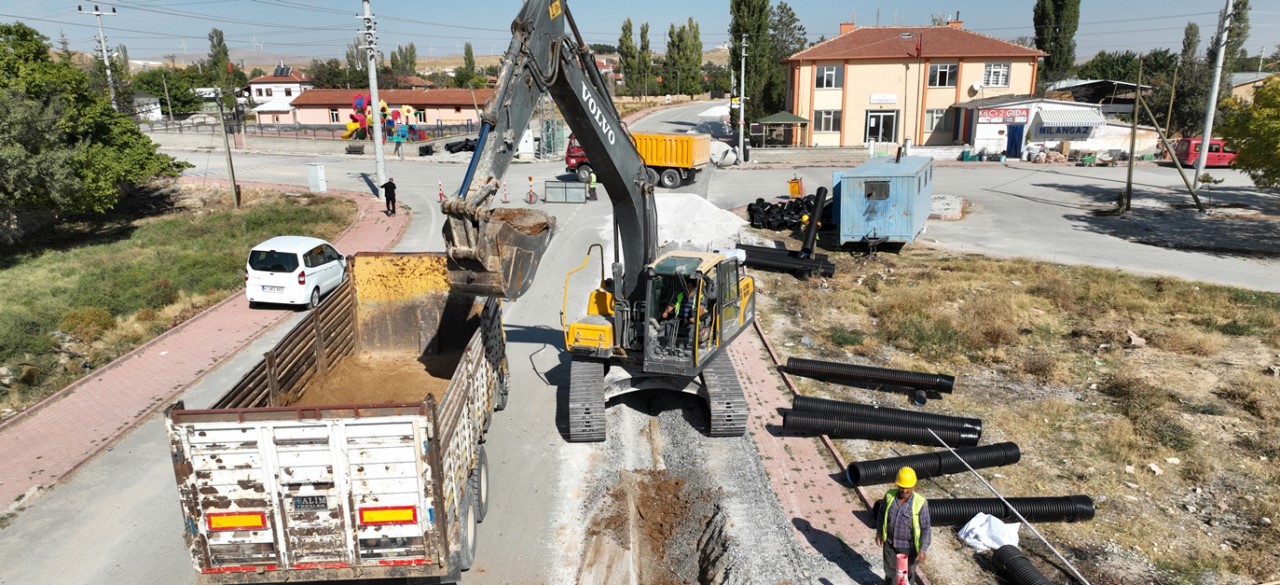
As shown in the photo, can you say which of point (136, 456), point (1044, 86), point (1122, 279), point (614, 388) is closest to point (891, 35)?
point (1044, 86)

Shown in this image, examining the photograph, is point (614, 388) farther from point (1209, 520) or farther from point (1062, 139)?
point (1062, 139)

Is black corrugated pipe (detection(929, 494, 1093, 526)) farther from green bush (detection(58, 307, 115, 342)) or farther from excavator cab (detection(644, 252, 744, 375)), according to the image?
green bush (detection(58, 307, 115, 342))

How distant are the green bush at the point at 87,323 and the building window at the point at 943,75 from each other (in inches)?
1826

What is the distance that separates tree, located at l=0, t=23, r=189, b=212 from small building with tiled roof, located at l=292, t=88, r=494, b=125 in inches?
1453

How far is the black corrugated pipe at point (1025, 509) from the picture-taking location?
345 inches

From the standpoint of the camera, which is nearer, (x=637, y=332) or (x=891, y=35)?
(x=637, y=332)

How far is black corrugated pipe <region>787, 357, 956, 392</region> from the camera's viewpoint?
12.6m

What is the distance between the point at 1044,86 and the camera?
208 feet

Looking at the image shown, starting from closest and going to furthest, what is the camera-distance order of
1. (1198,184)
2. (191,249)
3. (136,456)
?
1. (136,456)
2. (191,249)
3. (1198,184)

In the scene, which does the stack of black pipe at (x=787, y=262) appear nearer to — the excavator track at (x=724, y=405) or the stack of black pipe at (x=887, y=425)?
the stack of black pipe at (x=887, y=425)

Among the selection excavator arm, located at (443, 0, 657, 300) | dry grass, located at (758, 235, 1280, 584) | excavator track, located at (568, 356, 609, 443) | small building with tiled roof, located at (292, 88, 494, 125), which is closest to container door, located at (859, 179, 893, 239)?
dry grass, located at (758, 235, 1280, 584)

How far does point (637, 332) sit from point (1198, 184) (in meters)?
33.9

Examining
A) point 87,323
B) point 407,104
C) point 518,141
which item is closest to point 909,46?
point 407,104

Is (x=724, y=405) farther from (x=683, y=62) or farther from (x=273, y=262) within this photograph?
(x=683, y=62)
